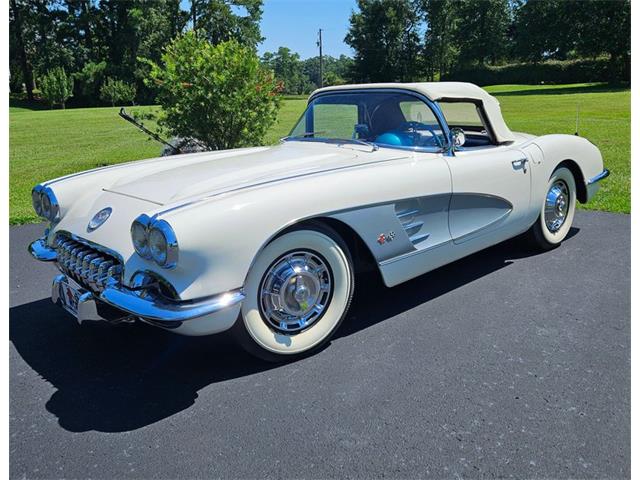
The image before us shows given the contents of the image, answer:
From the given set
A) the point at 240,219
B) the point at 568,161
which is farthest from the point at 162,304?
the point at 568,161

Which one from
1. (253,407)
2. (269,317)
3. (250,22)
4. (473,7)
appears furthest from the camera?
(473,7)

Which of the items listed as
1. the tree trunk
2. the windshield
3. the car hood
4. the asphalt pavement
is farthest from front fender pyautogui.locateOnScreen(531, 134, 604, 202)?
the tree trunk

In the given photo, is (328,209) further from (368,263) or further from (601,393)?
(601,393)

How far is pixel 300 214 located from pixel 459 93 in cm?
194

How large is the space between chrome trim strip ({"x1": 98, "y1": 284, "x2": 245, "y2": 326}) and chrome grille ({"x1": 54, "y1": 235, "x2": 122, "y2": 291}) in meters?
0.16

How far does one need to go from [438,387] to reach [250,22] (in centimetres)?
5470

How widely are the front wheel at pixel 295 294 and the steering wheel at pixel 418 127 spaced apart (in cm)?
116

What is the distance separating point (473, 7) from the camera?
Answer: 57969 millimetres

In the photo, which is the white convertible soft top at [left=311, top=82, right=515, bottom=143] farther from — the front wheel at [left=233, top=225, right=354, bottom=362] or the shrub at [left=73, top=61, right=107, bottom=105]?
the shrub at [left=73, top=61, right=107, bottom=105]
